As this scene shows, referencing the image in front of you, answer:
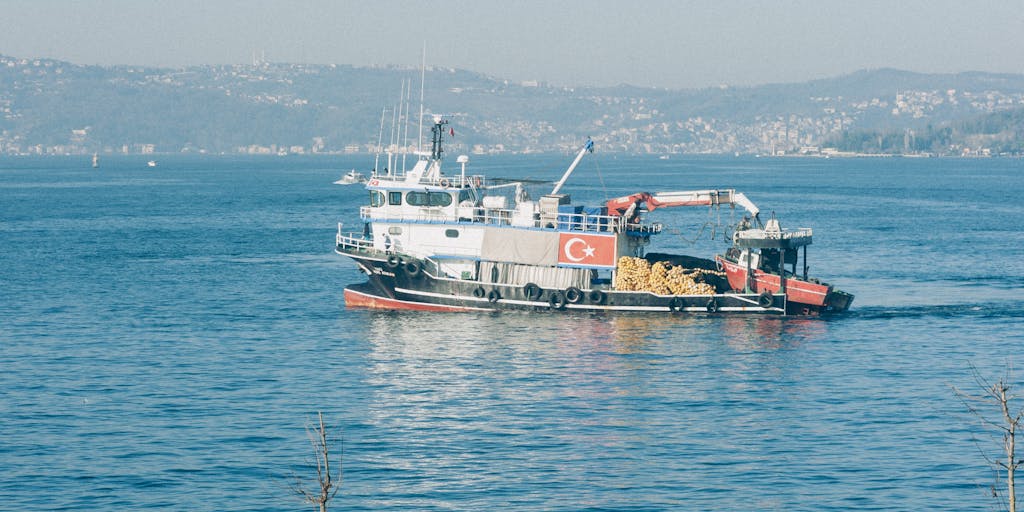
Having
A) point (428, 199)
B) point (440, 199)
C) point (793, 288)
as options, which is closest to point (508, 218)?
point (440, 199)

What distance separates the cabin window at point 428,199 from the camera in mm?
61719

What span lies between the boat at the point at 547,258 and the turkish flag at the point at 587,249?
0.15 ft

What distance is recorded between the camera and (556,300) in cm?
5956

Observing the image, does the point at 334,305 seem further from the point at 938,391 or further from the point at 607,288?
the point at 938,391

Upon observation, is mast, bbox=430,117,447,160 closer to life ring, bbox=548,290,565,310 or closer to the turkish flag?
the turkish flag

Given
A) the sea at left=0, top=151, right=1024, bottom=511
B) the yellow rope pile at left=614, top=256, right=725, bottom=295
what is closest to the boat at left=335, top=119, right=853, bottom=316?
the yellow rope pile at left=614, top=256, right=725, bottom=295

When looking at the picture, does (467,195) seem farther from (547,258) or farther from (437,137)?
(547,258)

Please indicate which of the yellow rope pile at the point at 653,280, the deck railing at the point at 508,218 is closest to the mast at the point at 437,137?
the deck railing at the point at 508,218

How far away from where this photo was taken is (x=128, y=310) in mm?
64438

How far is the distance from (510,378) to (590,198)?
101 metres

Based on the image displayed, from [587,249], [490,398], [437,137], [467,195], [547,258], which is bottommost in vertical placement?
[490,398]

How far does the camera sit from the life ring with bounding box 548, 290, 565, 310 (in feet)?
195

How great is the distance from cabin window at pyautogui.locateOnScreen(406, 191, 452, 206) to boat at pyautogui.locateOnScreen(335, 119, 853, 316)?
5cm

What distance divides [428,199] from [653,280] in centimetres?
1145
